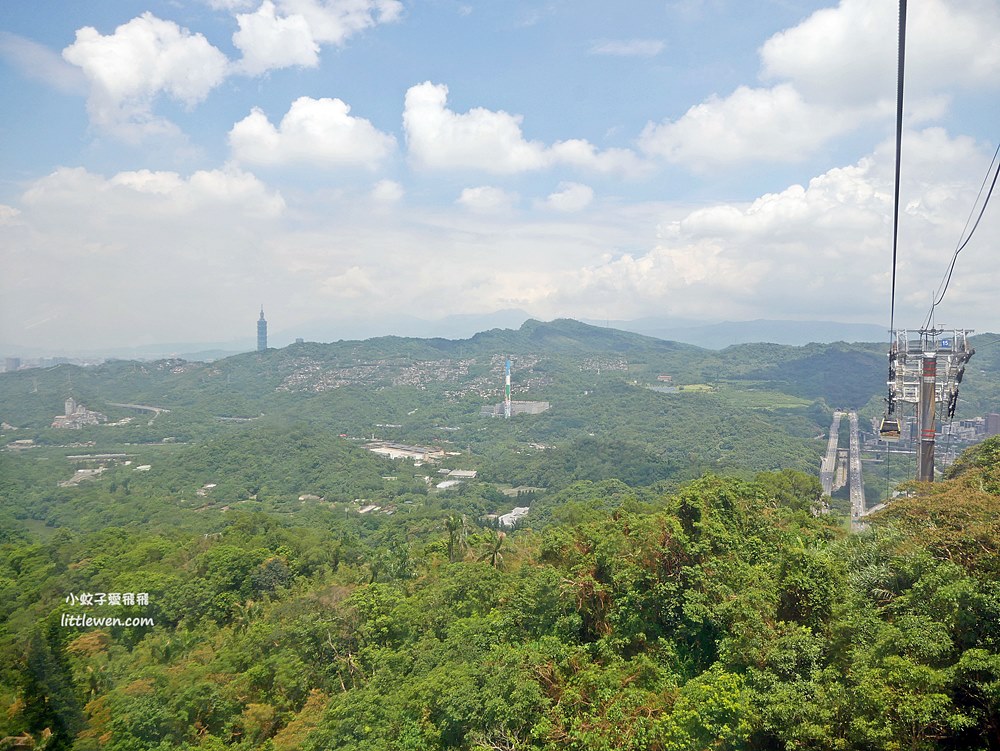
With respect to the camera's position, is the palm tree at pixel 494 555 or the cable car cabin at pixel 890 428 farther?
the palm tree at pixel 494 555

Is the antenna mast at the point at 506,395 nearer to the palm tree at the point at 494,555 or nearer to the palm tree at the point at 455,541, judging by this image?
the palm tree at the point at 455,541

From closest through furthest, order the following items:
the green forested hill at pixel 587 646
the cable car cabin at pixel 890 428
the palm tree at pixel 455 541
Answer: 1. the green forested hill at pixel 587 646
2. the cable car cabin at pixel 890 428
3. the palm tree at pixel 455 541

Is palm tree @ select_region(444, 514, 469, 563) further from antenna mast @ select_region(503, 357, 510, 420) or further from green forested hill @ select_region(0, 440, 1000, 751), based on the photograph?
antenna mast @ select_region(503, 357, 510, 420)

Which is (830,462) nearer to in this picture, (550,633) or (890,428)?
(890,428)

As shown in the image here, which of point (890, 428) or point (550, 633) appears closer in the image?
point (550, 633)

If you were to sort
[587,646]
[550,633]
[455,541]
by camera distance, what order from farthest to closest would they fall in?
[455,541]
[550,633]
[587,646]

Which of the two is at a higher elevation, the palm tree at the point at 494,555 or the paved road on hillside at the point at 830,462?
the palm tree at the point at 494,555

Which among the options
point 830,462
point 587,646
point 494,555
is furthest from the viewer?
point 830,462

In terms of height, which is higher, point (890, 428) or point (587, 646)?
point (890, 428)

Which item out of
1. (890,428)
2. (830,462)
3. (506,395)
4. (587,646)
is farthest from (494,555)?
(506,395)

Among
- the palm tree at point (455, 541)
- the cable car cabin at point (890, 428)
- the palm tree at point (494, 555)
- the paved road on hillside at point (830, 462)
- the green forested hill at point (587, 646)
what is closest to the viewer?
the green forested hill at point (587, 646)

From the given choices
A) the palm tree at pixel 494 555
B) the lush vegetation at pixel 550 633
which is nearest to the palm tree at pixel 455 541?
the lush vegetation at pixel 550 633
